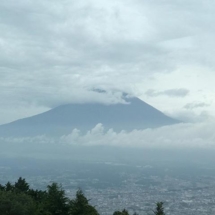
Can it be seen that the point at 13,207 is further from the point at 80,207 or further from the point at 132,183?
the point at 132,183

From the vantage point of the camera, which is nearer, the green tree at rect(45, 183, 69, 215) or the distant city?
the green tree at rect(45, 183, 69, 215)

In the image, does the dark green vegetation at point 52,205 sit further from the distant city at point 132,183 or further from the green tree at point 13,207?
the distant city at point 132,183

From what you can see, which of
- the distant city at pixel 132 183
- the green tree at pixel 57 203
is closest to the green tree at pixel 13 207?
the green tree at pixel 57 203

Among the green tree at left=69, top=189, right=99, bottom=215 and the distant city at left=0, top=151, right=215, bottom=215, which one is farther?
the distant city at left=0, top=151, right=215, bottom=215

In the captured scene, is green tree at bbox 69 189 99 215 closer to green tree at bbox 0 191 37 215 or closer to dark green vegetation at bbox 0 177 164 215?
A: dark green vegetation at bbox 0 177 164 215

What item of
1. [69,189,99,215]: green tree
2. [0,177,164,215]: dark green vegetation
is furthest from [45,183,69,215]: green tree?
[69,189,99,215]: green tree

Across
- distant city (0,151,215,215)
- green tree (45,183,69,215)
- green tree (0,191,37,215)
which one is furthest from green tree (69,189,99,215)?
distant city (0,151,215,215)

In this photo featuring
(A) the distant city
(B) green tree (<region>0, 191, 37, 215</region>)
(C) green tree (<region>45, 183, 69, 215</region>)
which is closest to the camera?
(B) green tree (<region>0, 191, 37, 215</region>)

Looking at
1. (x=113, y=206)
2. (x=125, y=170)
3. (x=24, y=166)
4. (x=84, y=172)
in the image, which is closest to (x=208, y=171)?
(x=125, y=170)

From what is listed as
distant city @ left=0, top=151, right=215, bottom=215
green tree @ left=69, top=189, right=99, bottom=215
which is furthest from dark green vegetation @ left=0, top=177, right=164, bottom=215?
distant city @ left=0, top=151, right=215, bottom=215

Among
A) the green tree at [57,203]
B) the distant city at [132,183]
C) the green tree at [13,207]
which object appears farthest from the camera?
the distant city at [132,183]

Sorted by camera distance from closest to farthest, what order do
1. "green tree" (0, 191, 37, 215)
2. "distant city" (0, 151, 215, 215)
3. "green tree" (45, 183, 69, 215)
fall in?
"green tree" (0, 191, 37, 215)
"green tree" (45, 183, 69, 215)
"distant city" (0, 151, 215, 215)

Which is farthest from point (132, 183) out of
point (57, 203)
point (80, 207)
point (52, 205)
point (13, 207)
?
point (13, 207)

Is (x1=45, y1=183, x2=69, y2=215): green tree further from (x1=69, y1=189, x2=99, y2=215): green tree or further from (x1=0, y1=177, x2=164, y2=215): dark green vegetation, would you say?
(x1=69, y1=189, x2=99, y2=215): green tree
